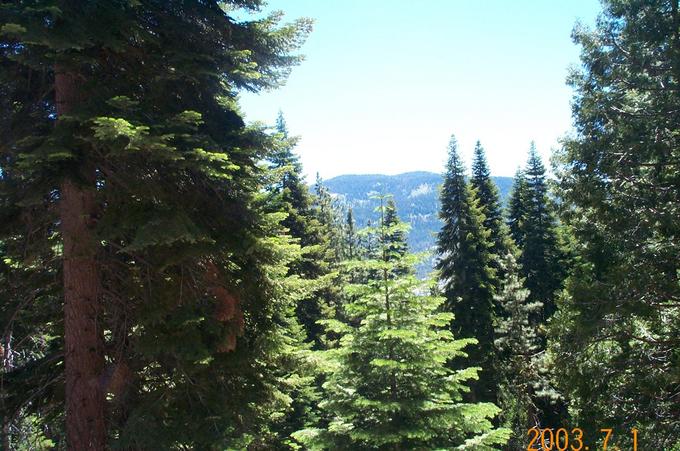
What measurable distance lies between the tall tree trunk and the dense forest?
25mm

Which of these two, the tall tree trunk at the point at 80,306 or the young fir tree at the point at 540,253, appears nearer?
the tall tree trunk at the point at 80,306

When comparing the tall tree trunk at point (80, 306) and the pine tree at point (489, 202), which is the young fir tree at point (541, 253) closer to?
the pine tree at point (489, 202)

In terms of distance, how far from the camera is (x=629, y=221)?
31.6 ft

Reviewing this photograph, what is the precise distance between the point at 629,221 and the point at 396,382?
5.91 meters

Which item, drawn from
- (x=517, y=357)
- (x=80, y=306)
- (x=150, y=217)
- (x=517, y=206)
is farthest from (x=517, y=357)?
(x=150, y=217)

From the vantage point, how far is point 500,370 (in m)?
20.9

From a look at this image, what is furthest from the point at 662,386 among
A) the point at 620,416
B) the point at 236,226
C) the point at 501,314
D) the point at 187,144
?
the point at 501,314

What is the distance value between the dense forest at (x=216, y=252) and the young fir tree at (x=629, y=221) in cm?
5

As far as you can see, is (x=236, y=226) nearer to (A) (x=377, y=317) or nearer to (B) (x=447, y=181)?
(A) (x=377, y=317)

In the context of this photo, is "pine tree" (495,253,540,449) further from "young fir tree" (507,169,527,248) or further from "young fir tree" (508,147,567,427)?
"young fir tree" (507,169,527,248)

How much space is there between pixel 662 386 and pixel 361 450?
6.23 meters

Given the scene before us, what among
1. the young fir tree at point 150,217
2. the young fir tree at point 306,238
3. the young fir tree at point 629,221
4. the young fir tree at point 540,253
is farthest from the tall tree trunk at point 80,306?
the young fir tree at point 540,253

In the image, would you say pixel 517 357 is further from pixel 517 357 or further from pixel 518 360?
pixel 518 360

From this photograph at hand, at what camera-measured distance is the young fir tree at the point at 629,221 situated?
909cm
